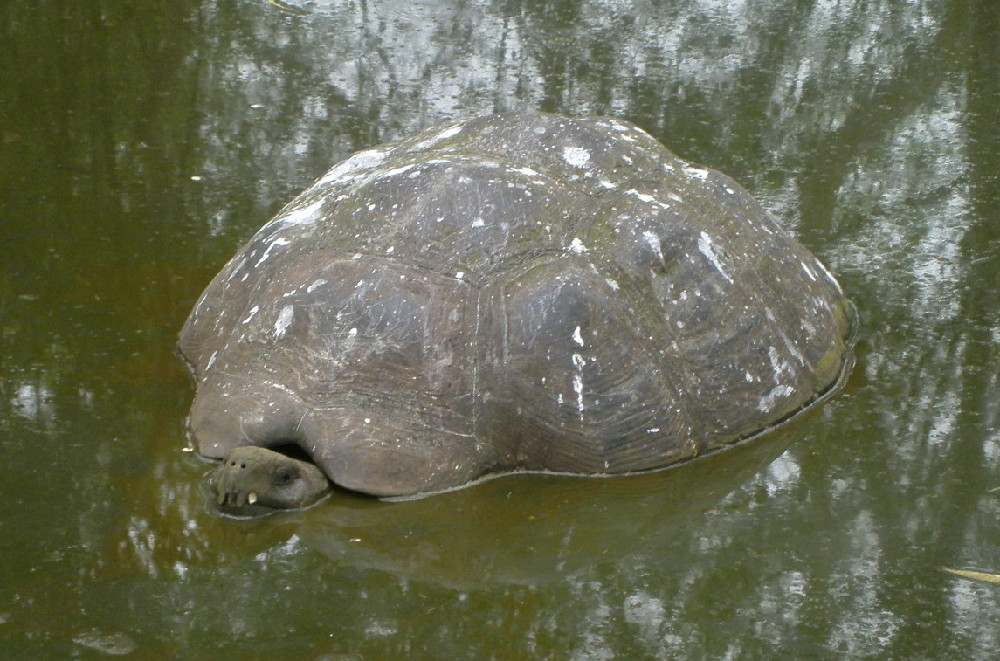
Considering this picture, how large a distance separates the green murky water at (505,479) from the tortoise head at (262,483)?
0.06m

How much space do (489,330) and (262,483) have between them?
2.72ft

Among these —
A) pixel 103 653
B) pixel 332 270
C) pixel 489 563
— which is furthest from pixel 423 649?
pixel 332 270

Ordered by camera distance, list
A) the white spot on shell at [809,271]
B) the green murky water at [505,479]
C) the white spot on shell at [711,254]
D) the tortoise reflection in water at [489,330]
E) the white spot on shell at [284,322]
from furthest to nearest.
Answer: the white spot on shell at [809,271]
the white spot on shell at [711,254]
the white spot on shell at [284,322]
the tortoise reflection in water at [489,330]
the green murky water at [505,479]

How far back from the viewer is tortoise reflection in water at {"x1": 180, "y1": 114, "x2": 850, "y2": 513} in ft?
13.8

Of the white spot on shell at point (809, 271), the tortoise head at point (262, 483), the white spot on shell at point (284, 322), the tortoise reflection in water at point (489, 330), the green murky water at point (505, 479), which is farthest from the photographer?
the white spot on shell at point (809, 271)

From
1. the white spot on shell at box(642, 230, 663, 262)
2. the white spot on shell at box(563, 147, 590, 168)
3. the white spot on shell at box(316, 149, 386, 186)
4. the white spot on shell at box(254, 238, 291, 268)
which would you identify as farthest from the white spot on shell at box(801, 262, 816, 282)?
the white spot on shell at box(254, 238, 291, 268)

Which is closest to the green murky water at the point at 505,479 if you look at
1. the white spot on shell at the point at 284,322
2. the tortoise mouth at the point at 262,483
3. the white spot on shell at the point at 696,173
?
the tortoise mouth at the point at 262,483

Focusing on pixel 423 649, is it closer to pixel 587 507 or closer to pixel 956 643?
pixel 587 507

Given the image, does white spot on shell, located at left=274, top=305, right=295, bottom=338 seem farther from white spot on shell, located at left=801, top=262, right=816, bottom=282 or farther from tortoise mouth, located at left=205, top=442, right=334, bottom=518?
white spot on shell, located at left=801, top=262, right=816, bottom=282

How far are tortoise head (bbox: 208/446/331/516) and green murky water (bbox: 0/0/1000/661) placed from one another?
0.06 metres

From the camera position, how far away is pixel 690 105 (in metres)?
7.34

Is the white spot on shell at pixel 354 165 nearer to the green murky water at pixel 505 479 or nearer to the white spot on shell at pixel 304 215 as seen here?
the white spot on shell at pixel 304 215

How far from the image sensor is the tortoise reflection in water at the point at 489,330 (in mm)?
4207

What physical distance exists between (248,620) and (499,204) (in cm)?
155
